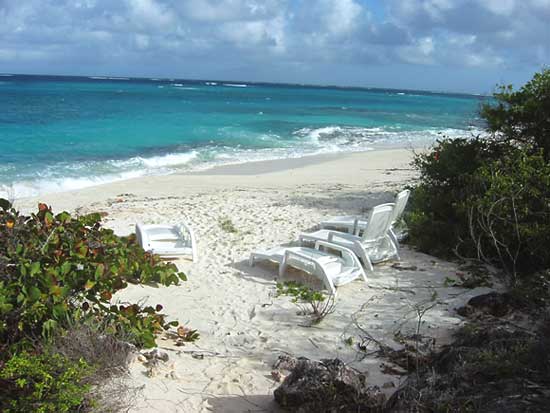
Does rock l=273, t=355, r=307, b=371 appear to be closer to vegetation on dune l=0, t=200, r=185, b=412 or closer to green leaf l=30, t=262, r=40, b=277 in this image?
vegetation on dune l=0, t=200, r=185, b=412

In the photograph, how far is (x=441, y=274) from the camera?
684cm

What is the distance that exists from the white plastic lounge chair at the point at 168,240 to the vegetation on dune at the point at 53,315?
216 cm

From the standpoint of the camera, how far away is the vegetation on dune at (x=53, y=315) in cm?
333

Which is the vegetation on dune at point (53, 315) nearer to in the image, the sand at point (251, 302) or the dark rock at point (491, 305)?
the sand at point (251, 302)

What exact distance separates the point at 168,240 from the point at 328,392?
4.57 m

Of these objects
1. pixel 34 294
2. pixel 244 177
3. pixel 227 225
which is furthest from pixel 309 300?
pixel 244 177

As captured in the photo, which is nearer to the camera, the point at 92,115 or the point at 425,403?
the point at 425,403

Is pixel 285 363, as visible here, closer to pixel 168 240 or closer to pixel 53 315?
pixel 53 315

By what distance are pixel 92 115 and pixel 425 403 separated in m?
35.1

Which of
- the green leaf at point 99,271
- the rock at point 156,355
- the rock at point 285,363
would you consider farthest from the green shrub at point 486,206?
the green leaf at point 99,271

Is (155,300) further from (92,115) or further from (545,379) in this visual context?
(92,115)

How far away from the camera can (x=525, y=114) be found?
7816 mm

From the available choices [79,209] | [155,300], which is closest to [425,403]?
[155,300]

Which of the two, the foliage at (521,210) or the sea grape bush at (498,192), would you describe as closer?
the foliage at (521,210)
